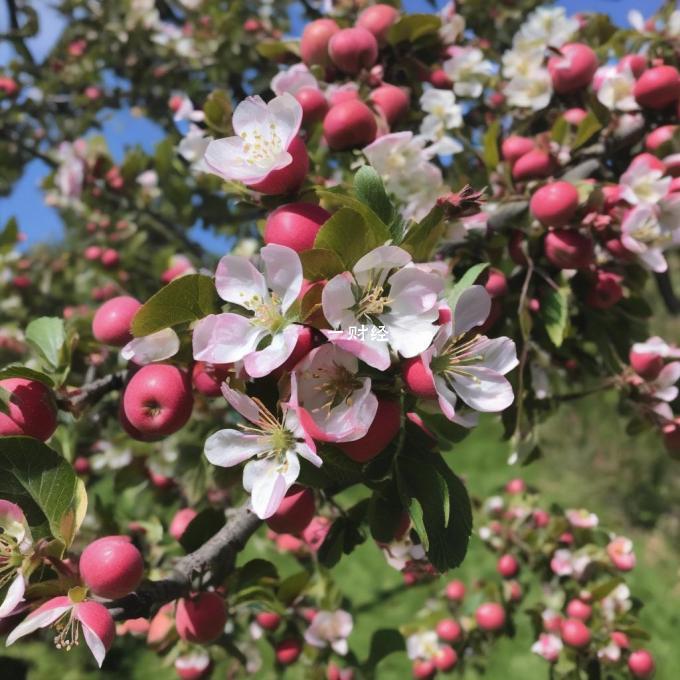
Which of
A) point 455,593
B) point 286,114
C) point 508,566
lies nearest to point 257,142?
point 286,114

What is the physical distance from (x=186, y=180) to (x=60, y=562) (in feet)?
5.67

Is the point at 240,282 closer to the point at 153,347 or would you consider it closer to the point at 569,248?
the point at 153,347

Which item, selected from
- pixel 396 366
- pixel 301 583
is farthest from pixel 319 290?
pixel 301 583

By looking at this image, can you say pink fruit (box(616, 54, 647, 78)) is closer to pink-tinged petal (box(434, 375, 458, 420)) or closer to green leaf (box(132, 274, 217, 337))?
pink-tinged petal (box(434, 375, 458, 420))

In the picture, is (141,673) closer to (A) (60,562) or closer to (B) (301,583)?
(B) (301,583)

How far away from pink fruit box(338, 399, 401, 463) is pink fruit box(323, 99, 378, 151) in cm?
45

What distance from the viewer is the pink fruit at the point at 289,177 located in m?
0.80

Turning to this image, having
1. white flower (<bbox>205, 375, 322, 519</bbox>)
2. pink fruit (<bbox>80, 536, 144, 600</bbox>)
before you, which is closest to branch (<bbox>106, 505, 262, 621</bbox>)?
pink fruit (<bbox>80, 536, 144, 600</bbox>)

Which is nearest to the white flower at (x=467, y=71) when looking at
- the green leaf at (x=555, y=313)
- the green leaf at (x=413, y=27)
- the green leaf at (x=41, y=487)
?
the green leaf at (x=413, y=27)

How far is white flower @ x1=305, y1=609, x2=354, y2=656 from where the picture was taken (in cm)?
137

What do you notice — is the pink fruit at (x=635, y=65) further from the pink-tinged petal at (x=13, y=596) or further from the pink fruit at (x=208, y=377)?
the pink-tinged petal at (x=13, y=596)

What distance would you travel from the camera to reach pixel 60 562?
2.37ft

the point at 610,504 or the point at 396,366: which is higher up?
the point at 396,366

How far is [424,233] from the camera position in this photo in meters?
0.72
